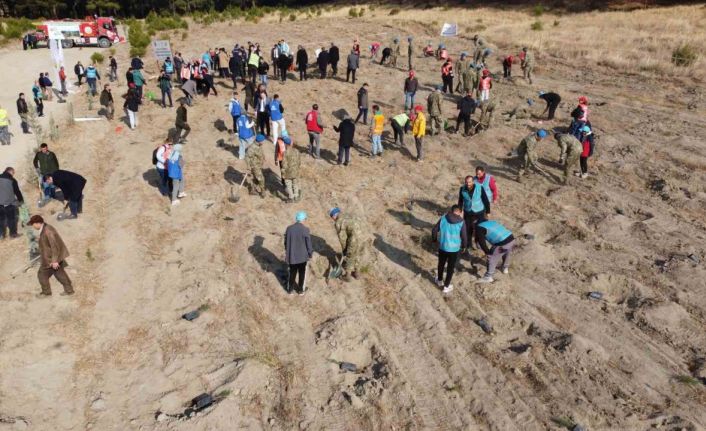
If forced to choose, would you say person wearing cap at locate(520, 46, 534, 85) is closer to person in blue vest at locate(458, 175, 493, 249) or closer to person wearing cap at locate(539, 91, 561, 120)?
person wearing cap at locate(539, 91, 561, 120)

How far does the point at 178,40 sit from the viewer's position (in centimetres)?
3303

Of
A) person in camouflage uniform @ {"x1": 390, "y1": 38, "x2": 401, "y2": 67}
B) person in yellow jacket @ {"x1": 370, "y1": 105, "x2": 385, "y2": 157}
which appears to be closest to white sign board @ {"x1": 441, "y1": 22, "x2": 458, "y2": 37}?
person in camouflage uniform @ {"x1": 390, "y1": 38, "x2": 401, "y2": 67}

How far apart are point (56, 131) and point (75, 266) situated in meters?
8.39

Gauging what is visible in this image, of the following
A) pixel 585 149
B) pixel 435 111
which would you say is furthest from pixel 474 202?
pixel 435 111

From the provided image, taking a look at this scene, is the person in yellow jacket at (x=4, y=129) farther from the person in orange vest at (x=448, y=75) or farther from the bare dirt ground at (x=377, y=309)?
the person in orange vest at (x=448, y=75)

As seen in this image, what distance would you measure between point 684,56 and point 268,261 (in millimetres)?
20568

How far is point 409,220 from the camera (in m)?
11.8

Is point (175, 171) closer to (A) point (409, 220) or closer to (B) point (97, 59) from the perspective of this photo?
(A) point (409, 220)

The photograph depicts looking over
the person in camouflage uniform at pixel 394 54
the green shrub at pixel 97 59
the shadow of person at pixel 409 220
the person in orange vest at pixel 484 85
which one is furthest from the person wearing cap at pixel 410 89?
the green shrub at pixel 97 59

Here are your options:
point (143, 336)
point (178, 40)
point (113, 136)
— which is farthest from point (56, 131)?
point (178, 40)

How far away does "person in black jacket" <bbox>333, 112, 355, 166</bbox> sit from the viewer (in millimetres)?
13553

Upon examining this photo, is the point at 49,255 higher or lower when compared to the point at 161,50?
lower

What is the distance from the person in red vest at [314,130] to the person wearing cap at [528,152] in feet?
18.1

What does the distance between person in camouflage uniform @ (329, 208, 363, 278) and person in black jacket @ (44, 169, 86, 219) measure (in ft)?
20.4
